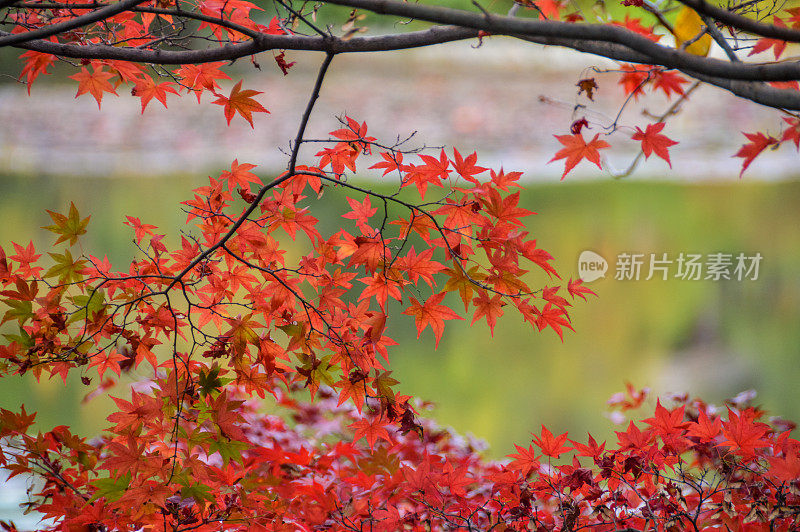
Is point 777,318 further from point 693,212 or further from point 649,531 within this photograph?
point 649,531

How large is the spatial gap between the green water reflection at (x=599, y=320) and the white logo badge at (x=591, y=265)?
78mm

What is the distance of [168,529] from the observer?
1.21 m

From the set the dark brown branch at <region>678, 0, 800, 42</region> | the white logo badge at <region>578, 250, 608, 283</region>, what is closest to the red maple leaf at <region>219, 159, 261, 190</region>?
the dark brown branch at <region>678, 0, 800, 42</region>

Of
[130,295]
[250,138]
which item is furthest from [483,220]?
[250,138]

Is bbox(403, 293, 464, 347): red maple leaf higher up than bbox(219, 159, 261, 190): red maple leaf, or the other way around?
bbox(219, 159, 261, 190): red maple leaf

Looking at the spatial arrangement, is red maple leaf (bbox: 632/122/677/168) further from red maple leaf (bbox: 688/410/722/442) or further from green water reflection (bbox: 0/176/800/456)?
green water reflection (bbox: 0/176/800/456)

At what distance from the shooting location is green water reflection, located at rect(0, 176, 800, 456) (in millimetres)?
3146

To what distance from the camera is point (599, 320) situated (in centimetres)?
340

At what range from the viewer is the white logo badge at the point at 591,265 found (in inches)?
133

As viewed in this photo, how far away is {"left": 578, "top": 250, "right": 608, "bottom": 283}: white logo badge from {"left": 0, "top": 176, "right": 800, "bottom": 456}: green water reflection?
8 cm

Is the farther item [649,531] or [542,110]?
[542,110]

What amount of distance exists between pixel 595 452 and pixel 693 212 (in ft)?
10.2

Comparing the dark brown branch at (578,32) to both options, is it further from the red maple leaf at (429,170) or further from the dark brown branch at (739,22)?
the red maple leaf at (429,170)

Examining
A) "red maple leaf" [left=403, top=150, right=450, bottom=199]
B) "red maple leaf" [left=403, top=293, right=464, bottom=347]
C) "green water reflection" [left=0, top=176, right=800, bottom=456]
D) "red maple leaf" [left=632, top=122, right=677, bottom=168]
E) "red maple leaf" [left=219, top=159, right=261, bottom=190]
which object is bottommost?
"red maple leaf" [left=403, top=293, right=464, bottom=347]
